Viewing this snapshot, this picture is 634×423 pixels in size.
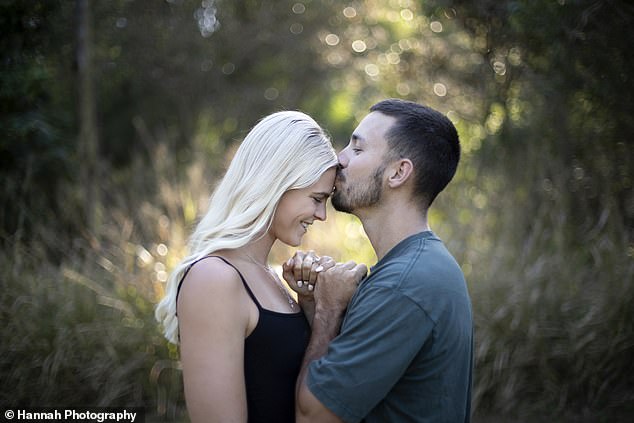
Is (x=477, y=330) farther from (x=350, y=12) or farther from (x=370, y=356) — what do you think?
(x=350, y=12)

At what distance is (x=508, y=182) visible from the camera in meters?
7.56

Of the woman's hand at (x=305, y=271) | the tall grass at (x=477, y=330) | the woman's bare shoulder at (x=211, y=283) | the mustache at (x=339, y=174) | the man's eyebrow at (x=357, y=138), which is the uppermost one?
the man's eyebrow at (x=357, y=138)

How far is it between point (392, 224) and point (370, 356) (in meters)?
0.69

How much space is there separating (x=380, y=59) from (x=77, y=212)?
17.2 ft

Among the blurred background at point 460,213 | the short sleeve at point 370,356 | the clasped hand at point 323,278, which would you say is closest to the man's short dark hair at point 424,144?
the clasped hand at point 323,278

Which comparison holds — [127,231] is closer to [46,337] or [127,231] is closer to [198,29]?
[46,337]

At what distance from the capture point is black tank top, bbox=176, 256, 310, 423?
2.48 metres

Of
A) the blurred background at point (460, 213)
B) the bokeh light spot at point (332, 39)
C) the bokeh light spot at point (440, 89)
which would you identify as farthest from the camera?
the bokeh light spot at point (332, 39)

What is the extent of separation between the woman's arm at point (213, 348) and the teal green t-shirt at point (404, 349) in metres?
0.29

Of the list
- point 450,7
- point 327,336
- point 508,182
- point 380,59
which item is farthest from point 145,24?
point 327,336

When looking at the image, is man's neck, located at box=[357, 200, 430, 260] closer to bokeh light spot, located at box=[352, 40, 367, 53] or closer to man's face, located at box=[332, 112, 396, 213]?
man's face, located at box=[332, 112, 396, 213]

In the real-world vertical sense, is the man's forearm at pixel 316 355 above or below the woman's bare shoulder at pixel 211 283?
below

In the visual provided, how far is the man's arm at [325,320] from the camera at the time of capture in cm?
228

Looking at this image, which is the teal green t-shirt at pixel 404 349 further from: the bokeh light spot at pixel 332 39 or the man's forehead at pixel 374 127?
the bokeh light spot at pixel 332 39
